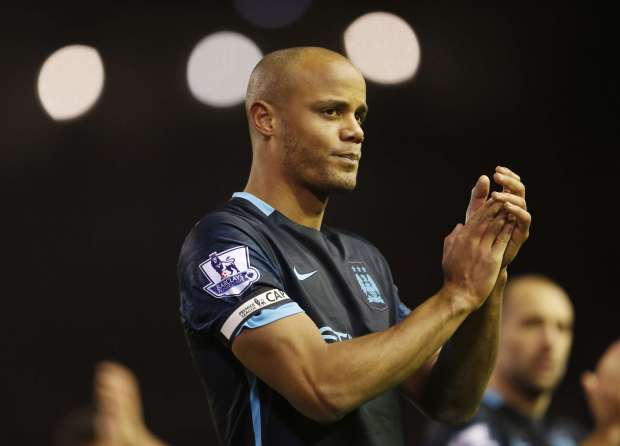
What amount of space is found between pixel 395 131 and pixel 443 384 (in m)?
4.70

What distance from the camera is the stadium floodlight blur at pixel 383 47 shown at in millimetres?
6898

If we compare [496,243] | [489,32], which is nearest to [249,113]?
[496,243]

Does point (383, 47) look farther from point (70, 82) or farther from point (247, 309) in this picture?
point (247, 309)

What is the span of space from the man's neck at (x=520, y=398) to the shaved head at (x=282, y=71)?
64.6 inches

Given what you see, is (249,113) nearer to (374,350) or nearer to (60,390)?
(374,350)

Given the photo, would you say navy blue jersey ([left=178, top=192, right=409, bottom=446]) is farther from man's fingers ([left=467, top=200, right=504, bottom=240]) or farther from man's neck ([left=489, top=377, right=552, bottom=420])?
man's neck ([left=489, top=377, right=552, bottom=420])

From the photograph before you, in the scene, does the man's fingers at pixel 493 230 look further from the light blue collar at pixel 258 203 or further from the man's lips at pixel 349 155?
the light blue collar at pixel 258 203

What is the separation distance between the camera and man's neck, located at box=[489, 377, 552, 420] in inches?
143

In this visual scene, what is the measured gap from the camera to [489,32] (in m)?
6.95

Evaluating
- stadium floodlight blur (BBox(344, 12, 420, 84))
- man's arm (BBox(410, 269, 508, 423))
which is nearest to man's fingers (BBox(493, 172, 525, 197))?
man's arm (BBox(410, 269, 508, 423))

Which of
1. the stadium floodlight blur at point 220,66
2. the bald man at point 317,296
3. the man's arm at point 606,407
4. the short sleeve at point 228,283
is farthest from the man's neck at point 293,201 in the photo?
the stadium floodlight blur at point 220,66

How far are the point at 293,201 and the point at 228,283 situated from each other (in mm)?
422

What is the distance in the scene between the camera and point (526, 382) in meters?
3.64

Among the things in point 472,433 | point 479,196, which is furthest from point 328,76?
point 472,433
